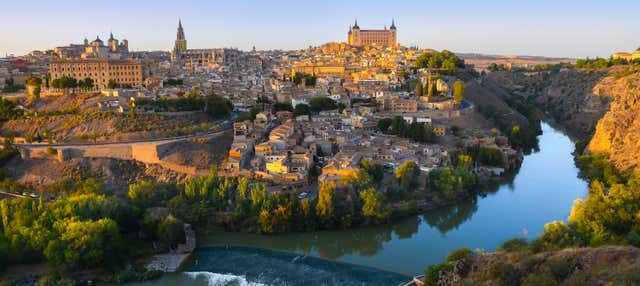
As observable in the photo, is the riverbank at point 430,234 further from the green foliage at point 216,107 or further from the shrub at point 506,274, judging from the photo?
the green foliage at point 216,107

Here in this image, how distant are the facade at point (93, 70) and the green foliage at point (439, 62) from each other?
16196 mm

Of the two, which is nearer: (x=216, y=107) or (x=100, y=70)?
(x=216, y=107)

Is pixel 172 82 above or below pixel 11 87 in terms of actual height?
above

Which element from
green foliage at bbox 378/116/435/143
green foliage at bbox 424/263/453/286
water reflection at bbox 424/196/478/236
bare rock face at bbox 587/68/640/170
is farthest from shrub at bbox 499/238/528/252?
green foliage at bbox 378/116/435/143

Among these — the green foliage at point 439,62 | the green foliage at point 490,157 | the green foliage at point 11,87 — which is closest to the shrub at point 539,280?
the green foliage at point 490,157

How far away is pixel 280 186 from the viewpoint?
12.9m

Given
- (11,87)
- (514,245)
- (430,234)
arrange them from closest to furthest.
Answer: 1. (514,245)
2. (430,234)
3. (11,87)

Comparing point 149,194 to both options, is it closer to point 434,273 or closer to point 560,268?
point 434,273

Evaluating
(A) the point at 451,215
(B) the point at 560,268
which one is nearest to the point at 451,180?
(A) the point at 451,215

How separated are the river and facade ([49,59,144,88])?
12.4 meters

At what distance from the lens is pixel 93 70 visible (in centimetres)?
2100

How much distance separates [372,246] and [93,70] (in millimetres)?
15011

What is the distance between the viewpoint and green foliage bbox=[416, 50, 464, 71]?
29.5 meters

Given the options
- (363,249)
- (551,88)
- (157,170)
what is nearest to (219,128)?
(157,170)
